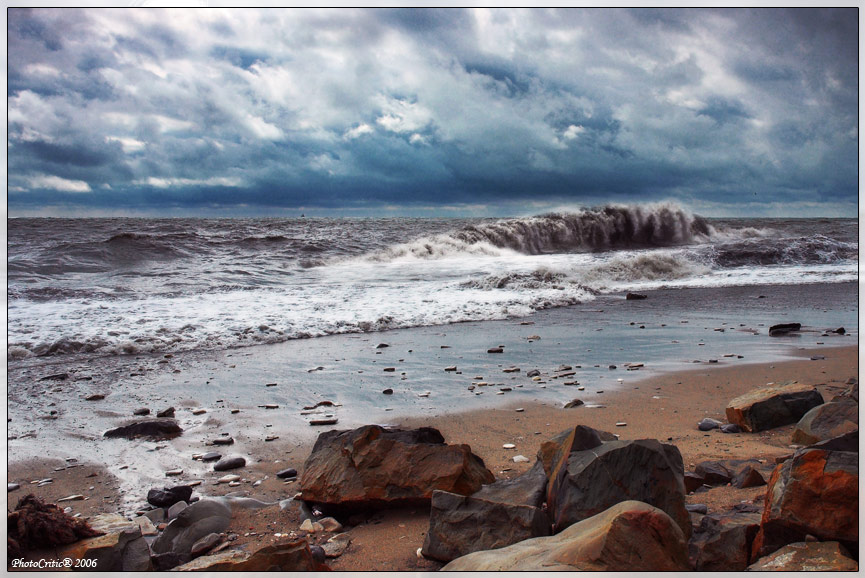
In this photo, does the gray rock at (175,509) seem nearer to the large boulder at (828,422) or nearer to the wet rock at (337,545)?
the wet rock at (337,545)

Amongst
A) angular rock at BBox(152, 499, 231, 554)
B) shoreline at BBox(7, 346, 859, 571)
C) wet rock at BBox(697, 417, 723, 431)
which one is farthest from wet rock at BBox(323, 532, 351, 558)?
wet rock at BBox(697, 417, 723, 431)

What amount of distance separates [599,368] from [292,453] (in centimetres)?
288

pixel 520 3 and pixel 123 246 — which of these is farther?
pixel 123 246

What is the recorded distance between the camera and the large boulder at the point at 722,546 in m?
1.88

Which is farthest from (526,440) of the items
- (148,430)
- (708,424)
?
(148,430)

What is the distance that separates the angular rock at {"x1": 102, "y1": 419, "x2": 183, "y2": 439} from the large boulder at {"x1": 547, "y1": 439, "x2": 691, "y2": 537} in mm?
2547

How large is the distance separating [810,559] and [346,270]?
40.5 ft

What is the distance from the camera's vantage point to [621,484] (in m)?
2.06

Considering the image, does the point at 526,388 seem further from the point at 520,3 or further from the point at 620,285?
the point at 620,285

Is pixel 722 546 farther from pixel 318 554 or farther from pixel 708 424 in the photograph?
pixel 708 424

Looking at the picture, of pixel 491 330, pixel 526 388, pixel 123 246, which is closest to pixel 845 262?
pixel 491 330

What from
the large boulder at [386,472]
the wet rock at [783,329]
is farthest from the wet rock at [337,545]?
the wet rock at [783,329]

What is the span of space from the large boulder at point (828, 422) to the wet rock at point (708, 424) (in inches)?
18.6

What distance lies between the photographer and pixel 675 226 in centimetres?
1822
